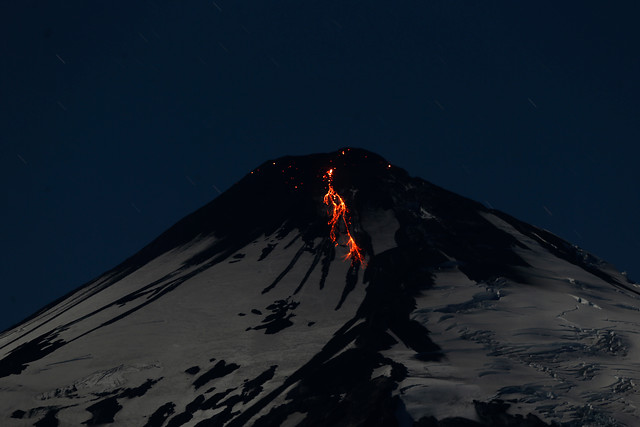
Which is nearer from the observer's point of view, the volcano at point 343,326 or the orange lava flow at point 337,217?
the volcano at point 343,326

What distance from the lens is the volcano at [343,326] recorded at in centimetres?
4331

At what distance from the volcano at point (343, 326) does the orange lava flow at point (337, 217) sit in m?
0.23

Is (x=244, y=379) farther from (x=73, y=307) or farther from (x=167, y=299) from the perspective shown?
(x=73, y=307)

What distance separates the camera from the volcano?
142 ft

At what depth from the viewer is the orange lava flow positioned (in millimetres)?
73438

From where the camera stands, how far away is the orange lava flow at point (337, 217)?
73.4 m

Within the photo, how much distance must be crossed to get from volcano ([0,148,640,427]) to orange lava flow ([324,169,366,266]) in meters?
0.23

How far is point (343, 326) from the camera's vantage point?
5791cm

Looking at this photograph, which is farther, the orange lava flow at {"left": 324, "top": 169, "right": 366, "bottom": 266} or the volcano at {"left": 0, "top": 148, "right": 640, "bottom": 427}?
the orange lava flow at {"left": 324, "top": 169, "right": 366, "bottom": 266}

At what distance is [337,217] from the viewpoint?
83688mm

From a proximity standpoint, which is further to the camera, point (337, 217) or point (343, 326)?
point (337, 217)

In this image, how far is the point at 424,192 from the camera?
87.8 meters

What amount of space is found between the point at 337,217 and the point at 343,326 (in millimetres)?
26852

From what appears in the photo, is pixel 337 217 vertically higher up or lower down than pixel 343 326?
higher up
